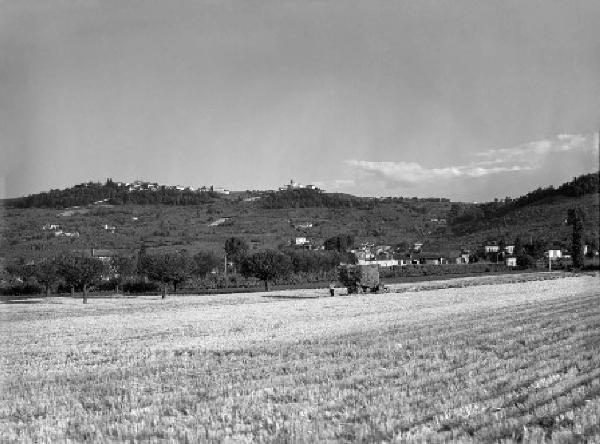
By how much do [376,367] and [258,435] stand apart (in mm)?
7971

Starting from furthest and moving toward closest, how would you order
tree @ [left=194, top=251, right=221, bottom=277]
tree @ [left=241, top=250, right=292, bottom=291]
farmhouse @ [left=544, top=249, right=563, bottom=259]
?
farmhouse @ [left=544, top=249, right=563, bottom=259] → tree @ [left=194, top=251, right=221, bottom=277] → tree @ [left=241, top=250, right=292, bottom=291]

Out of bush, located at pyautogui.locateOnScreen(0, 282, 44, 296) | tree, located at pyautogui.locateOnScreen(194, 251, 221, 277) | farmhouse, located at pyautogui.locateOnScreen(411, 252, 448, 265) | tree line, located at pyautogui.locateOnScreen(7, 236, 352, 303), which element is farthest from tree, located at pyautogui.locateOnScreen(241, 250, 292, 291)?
farmhouse, located at pyautogui.locateOnScreen(411, 252, 448, 265)

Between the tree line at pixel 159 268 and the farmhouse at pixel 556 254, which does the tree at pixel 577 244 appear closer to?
the farmhouse at pixel 556 254

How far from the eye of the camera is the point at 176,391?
1766cm

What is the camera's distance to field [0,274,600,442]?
1309 cm

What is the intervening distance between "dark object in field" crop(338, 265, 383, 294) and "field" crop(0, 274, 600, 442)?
142ft

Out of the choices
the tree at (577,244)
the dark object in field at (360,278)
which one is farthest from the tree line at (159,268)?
the tree at (577,244)

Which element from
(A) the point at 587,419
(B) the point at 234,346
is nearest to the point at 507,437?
(A) the point at 587,419

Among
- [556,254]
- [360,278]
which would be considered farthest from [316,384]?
[556,254]

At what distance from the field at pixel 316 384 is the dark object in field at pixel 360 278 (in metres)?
43.4

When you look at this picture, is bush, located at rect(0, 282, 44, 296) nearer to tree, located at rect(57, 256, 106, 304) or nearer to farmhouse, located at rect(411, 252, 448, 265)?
tree, located at rect(57, 256, 106, 304)

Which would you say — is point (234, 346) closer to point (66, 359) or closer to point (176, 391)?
point (66, 359)

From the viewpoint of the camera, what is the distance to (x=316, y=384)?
58.0 ft

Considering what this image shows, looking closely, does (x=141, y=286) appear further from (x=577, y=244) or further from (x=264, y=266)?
(x=577, y=244)
